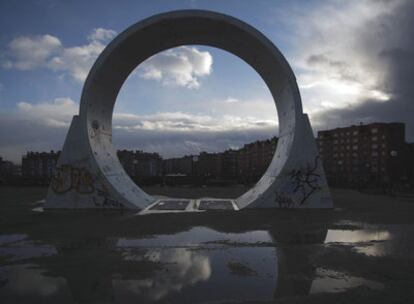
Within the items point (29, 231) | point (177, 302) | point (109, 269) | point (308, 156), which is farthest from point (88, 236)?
point (308, 156)

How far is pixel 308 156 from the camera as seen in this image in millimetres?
15578

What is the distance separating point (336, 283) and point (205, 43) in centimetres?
1384

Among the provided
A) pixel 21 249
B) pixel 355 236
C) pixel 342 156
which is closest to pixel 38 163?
pixel 342 156

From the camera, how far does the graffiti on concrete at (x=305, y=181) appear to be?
50.4 ft

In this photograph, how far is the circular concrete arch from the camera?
15.0 m

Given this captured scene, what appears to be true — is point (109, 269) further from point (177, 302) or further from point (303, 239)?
point (303, 239)

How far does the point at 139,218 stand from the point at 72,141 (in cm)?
528

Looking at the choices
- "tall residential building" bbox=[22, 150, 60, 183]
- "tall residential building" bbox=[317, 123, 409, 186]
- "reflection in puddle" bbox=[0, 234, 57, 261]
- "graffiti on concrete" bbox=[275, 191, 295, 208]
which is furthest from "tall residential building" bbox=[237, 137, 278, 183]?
"reflection in puddle" bbox=[0, 234, 57, 261]

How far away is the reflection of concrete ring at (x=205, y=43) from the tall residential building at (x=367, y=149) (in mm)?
65763

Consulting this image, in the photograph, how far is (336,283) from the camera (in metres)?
5.50

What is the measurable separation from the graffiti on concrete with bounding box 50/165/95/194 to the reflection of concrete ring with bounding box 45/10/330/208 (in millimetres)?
532

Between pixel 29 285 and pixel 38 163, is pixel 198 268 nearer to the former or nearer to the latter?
pixel 29 285

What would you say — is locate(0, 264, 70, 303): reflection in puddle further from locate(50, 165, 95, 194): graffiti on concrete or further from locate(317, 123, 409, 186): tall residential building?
locate(317, 123, 409, 186): tall residential building

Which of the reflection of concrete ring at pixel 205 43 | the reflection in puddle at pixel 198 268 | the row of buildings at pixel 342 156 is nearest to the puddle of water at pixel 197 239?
the reflection in puddle at pixel 198 268
